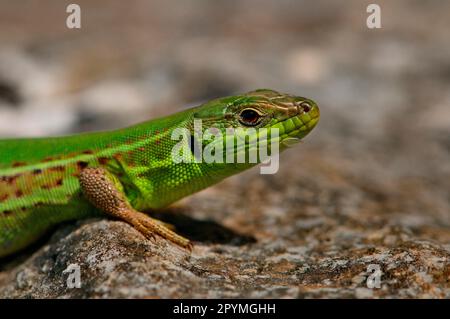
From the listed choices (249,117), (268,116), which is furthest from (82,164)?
(268,116)

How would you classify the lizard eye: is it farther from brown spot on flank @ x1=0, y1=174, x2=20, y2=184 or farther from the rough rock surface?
brown spot on flank @ x1=0, y1=174, x2=20, y2=184

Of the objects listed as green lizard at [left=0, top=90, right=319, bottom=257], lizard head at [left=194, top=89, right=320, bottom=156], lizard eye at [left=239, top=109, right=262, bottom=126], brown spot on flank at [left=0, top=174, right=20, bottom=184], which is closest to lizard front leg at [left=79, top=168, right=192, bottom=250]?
green lizard at [left=0, top=90, right=319, bottom=257]

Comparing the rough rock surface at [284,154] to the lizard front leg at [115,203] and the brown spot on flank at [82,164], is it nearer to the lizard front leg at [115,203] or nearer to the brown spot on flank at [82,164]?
the lizard front leg at [115,203]

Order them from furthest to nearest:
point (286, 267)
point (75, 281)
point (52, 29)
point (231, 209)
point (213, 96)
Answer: point (52, 29) → point (213, 96) → point (231, 209) → point (286, 267) → point (75, 281)

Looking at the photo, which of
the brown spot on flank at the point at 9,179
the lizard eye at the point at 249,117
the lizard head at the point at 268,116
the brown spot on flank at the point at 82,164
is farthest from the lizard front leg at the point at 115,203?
the lizard eye at the point at 249,117

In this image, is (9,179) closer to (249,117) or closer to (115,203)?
(115,203)

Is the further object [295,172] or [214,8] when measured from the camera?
[214,8]

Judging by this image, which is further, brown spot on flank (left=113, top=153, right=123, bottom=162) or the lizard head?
brown spot on flank (left=113, top=153, right=123, bottom=162)

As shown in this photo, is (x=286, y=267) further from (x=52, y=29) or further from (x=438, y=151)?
(x=52, y=29)
